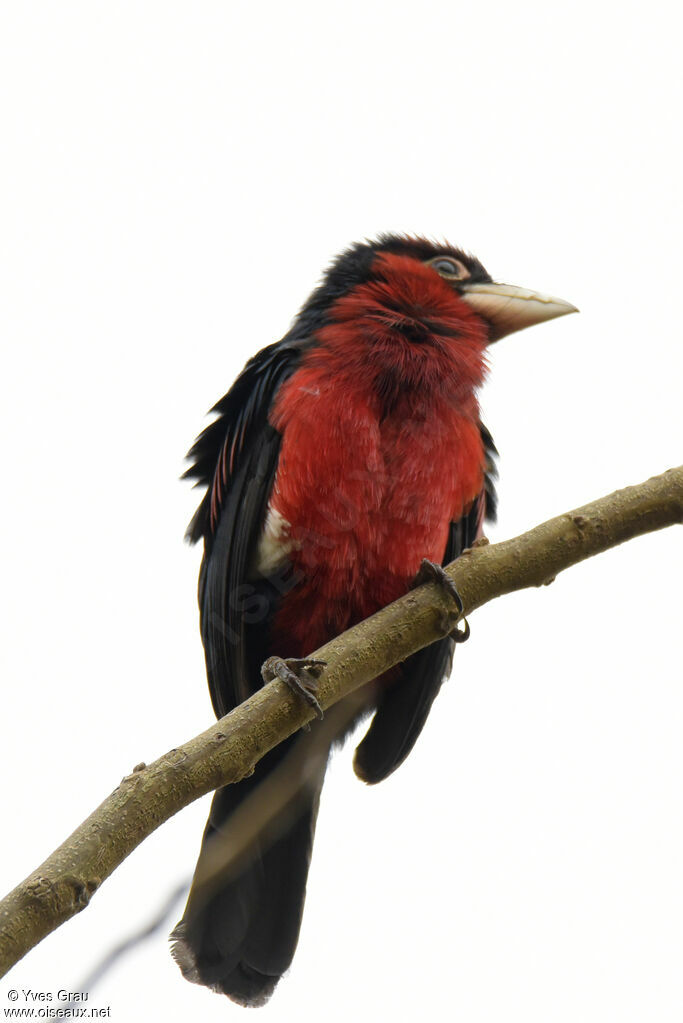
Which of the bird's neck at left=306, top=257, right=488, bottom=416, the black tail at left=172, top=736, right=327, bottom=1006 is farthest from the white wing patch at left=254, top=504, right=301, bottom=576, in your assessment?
the black tail at left=172, top=736, right=327, bottom=1006

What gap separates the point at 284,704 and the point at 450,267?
8.76 ft

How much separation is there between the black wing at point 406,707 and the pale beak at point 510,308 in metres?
0.56

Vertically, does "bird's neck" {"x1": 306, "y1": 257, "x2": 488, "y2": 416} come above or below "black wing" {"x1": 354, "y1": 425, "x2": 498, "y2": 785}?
above

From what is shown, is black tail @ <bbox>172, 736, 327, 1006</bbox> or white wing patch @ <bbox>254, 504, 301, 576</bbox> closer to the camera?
black tail @ <bbox>172, 736, 327, 1006</bbox>

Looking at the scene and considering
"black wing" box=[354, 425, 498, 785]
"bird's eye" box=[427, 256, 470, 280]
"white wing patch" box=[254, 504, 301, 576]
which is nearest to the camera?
"white wing patch" box=[254, 504, 301, 576]

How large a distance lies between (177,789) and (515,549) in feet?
4.16

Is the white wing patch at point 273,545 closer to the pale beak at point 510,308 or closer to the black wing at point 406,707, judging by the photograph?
the black wing at point 406,707

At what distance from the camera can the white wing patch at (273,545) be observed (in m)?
4.16

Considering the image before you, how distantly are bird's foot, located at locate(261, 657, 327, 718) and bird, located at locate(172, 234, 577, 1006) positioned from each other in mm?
911

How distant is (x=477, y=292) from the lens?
4914mm

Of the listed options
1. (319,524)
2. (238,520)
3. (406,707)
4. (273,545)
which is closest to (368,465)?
(319,524)

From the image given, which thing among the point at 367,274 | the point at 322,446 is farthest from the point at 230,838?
the point at 367,274

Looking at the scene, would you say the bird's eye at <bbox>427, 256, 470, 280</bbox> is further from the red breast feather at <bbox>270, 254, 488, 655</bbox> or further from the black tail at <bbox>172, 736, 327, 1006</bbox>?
the black tail at <bbox>172, 736, 327, 1006</bbox>

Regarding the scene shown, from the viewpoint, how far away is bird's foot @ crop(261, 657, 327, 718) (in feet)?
10.1
